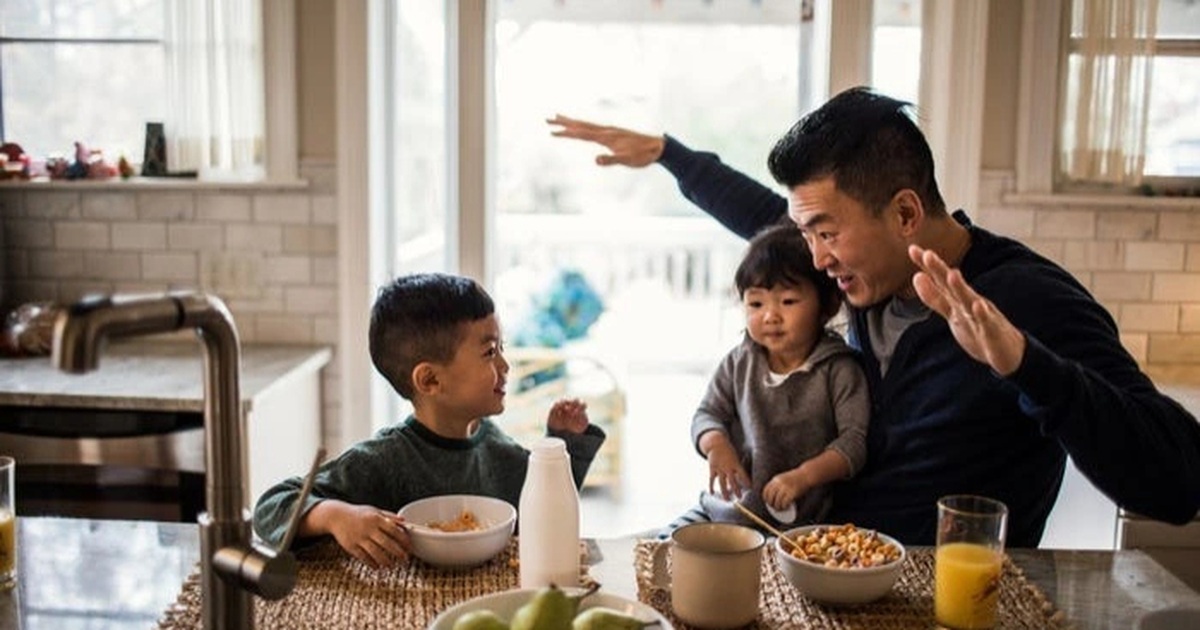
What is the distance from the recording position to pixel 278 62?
324 centimetres

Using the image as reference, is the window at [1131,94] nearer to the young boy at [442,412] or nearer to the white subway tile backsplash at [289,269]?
the young boy at [442,412]

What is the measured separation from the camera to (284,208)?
3.32 meters

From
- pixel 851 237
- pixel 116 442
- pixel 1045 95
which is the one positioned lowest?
pixel 116 442

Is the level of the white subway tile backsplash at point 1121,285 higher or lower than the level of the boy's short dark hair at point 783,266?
lower

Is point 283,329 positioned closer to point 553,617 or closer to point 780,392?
point 780,392

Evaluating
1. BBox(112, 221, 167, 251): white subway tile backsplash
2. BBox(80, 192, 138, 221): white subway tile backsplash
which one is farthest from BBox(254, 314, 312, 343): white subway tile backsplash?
BBox(80, 192, 138, 221): white subway tile backsplash

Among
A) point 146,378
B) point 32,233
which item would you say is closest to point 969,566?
point 146,378

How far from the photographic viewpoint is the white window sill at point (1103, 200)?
3.21 metres

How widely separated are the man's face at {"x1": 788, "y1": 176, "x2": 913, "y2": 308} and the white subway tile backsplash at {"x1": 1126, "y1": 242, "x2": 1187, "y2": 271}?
1596 mm

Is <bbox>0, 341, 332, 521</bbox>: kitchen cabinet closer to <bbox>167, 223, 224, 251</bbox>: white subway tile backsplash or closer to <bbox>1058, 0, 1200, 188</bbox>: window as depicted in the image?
<bbox>167, 223, 224, 251</bbox>: white subway tile backsplash

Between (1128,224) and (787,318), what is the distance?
157cm

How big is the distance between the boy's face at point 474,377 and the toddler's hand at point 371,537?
14.2 inches

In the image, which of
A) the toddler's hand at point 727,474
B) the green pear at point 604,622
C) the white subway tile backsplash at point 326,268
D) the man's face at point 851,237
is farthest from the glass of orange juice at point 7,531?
the white subway tile backsplash at point 326,268

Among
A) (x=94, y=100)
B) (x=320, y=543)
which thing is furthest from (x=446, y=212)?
(x=320, y=543)
